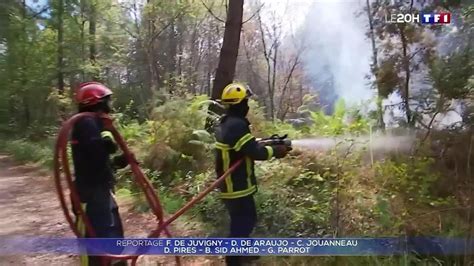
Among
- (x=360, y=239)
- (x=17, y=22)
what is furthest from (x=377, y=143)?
(x=17, y=22)

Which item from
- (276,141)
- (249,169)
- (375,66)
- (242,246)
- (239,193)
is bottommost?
(242,246)

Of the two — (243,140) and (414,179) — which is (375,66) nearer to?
(414,179)

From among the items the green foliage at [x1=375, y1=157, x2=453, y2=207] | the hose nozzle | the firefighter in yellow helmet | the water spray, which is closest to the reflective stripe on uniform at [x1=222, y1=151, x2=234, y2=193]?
the firefighter in yellow helmet

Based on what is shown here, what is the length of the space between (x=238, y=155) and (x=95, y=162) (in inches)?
22.3

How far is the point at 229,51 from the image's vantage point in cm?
221

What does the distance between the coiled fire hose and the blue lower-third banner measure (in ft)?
0.14

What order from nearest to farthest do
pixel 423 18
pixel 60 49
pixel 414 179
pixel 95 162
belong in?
pixel 95 162 < pixel 423 18 < pixel 414 179 < pixel 60 49

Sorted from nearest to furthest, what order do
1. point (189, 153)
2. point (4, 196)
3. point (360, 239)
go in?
point (360, 239) → point (4, 196) → point (189, 153)

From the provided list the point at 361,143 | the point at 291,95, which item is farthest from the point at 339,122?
the point at 291,95

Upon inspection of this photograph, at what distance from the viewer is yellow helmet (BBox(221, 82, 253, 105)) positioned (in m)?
2.07

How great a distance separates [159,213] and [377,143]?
97 cm

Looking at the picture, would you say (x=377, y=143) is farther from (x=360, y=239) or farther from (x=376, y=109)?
(x=360, y=239)

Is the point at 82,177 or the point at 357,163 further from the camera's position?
the point at 357,163

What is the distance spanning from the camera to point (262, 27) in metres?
2.24
